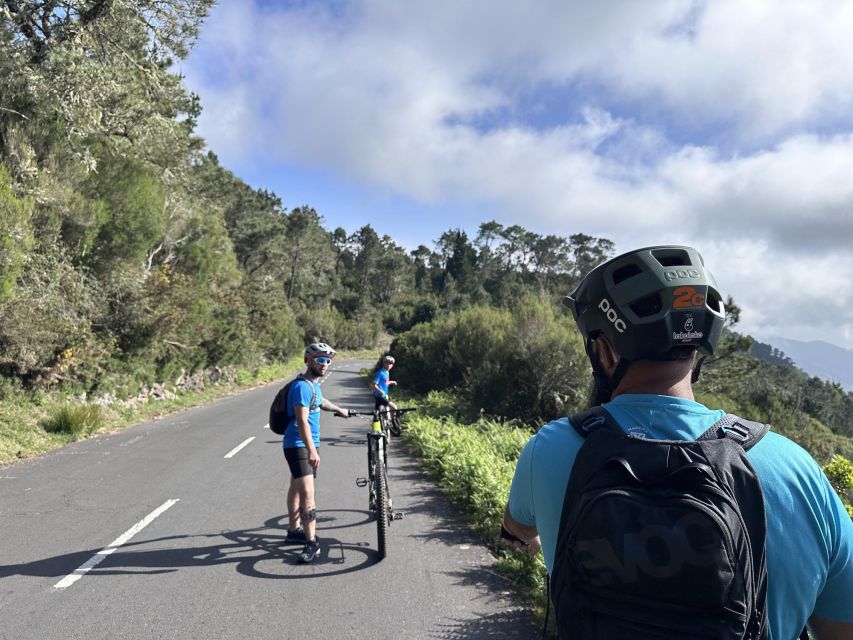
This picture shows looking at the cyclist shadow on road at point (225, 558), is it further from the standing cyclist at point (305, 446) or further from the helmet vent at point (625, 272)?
the helmet vent at point (625, 272)

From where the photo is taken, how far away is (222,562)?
5.11m

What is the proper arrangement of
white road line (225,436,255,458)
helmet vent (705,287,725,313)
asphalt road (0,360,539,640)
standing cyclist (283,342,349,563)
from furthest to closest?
1. white road line (225,436,255,458)
2. standing cyclist (283,342,349,563)
3. asphalt road (0,360,539,640)
4. helmet vent (705,287,725,313)

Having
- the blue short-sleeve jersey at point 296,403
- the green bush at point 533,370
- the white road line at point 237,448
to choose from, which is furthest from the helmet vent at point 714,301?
the green bush at point 533,370

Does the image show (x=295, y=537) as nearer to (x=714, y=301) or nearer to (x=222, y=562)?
(x=222, y=562)

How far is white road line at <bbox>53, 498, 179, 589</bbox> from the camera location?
4644 millimetres

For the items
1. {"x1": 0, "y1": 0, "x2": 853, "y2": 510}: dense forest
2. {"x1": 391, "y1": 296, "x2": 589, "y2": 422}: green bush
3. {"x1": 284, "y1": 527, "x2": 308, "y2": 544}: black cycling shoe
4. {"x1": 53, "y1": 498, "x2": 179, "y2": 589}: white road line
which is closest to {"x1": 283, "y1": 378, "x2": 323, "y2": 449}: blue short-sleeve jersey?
{"x1": 284, "y1": 527, "x2": 308, "y2": 544}: black cycling shoe

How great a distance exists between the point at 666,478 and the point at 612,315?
0.52 metres

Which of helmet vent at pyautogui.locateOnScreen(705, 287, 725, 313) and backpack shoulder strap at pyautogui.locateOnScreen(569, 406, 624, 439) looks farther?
helmet vent at pyautogui.locateOnScreen(705, 287, 725, 313)

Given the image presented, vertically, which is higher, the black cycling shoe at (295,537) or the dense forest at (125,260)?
the dense forest at (125,260)

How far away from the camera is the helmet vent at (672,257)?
1655mm

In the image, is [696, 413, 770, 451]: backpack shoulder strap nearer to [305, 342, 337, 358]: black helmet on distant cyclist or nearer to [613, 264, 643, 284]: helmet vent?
[613, 264, 643, 284]: helmet vent

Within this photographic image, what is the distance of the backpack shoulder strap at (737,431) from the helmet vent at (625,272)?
49 cm

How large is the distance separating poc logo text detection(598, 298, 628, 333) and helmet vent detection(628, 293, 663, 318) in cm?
5

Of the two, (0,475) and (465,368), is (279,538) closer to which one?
(0,475)
